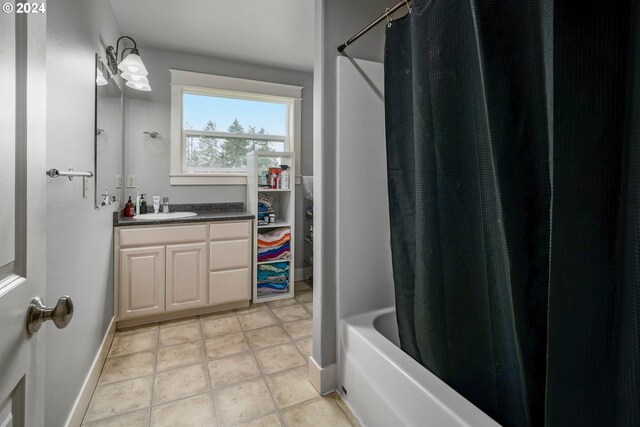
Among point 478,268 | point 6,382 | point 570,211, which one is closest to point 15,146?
point 6,382

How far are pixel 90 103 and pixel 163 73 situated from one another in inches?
56.9

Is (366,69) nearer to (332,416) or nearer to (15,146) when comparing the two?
(15,146)

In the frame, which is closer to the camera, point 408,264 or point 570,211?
point 570,211

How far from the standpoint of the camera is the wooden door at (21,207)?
537 mm

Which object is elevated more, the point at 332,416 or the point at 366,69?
the point at 366,69

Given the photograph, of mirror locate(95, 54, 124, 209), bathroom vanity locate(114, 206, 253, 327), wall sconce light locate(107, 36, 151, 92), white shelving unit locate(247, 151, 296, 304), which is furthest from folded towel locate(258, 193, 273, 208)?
wall sconce light locate(107, 36, 151, 92)

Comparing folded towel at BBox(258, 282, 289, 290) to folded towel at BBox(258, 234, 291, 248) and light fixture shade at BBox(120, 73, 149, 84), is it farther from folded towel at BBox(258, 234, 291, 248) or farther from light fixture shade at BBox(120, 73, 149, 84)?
light fixture shade at BBox(120, 73, 149, 84)

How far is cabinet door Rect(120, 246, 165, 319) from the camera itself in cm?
240

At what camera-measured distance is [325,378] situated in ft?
5.59

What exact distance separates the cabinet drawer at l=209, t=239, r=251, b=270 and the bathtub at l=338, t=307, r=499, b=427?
144 centimetres

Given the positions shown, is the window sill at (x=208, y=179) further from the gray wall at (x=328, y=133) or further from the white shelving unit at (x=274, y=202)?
the gray wall at (x=328, y=133)

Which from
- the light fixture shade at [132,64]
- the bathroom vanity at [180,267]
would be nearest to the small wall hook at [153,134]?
the light fixture shade at [132,64]

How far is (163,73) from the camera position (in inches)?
117

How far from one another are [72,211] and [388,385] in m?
1.63
